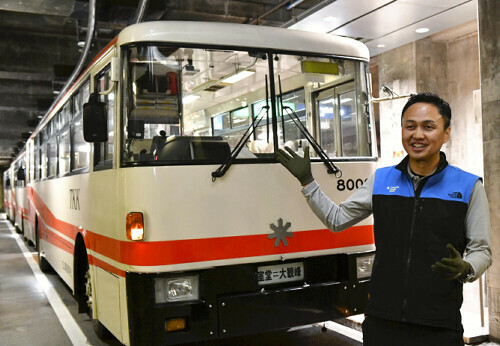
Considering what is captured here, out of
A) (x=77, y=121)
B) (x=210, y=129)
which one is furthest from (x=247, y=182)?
(x=77, y=121)

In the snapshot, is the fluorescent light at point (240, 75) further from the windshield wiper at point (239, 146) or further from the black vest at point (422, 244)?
the black vest at point (422, 244)

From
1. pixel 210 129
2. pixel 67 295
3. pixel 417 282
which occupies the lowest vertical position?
pixel 67 295

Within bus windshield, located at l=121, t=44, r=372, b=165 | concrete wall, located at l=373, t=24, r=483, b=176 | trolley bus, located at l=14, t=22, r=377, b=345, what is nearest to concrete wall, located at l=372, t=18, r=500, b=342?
concrete wall, located at l=373, t=24, r=483, b=176

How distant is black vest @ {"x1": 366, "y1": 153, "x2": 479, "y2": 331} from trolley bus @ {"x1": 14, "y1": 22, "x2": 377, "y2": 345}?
1937 mm

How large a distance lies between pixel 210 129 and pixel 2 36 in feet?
33.8

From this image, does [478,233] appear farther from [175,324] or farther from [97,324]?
[97,324]

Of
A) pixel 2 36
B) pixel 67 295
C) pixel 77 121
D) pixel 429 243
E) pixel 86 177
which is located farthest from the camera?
pixel 2 36

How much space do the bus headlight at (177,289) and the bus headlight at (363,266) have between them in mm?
1528

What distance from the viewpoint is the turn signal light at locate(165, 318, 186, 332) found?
4.20 metres

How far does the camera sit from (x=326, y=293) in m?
4.75

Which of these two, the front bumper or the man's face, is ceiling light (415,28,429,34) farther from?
the man's face

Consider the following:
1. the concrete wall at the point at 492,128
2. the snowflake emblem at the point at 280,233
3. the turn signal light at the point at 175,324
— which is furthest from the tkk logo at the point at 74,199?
the concrete wall at the point at 492,128

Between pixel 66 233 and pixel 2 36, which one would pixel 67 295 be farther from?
pixel 2 36

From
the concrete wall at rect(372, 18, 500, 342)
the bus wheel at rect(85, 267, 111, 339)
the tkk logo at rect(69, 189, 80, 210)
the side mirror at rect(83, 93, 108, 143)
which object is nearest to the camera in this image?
the side mirror at rect(83, 93, 108, 143)
